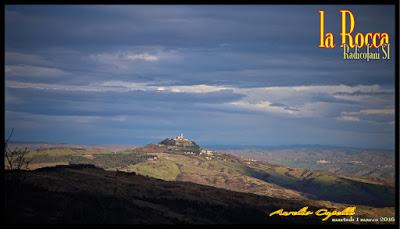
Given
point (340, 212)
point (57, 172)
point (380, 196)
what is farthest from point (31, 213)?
point (380, 196)

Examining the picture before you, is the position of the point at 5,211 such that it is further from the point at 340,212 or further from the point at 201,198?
the point at 340,212

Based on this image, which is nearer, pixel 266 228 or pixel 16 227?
pixel 16 227

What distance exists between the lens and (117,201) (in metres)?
55.5

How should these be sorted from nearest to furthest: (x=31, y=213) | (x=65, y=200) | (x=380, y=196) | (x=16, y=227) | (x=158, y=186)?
(x=16, y=227) → (x=31, y=213) → (x=65, y=200) → (x=158, y=186) → (x=380, y=196)

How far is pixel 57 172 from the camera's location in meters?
66.7

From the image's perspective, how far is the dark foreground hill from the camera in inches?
1982

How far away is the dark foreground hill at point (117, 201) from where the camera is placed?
50344 mm

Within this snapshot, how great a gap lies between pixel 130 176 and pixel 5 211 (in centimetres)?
2575

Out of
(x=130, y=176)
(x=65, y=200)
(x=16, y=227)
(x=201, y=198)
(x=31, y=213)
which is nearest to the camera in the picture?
(x=16, y=227)

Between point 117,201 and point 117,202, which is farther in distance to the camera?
point 117,201
